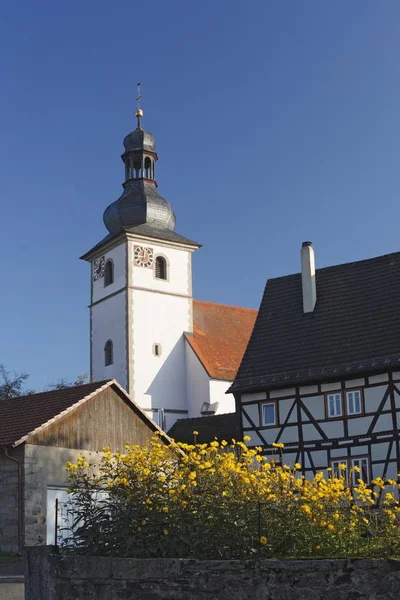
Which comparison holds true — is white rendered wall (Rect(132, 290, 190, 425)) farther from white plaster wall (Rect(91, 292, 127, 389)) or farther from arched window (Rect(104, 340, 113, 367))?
arched window (Rect(104, 340, 113, 367))

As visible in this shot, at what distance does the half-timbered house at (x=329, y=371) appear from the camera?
26703mm

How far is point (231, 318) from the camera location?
50531 mm

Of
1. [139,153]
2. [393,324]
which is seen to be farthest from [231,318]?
[393,324]

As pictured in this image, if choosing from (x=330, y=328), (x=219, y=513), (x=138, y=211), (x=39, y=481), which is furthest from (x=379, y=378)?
(x=138, y=211)

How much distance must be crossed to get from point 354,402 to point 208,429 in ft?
33.9

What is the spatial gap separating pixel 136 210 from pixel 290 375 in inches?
878

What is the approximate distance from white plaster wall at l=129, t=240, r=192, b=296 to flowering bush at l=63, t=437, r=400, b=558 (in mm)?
34070

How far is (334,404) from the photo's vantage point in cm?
2770

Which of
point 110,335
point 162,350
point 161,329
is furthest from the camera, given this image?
point 110,335

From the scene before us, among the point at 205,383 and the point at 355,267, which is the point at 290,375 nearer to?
the point at 355,267

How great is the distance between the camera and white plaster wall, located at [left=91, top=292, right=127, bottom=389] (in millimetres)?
45219

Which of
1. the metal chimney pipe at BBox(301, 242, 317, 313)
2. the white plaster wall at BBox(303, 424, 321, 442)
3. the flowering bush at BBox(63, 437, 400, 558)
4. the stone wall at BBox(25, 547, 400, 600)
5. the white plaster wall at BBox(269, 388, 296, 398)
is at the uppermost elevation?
the metal chimney pipe at BBox(301, 242, 317, 313)

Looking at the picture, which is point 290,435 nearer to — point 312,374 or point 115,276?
point 312,374

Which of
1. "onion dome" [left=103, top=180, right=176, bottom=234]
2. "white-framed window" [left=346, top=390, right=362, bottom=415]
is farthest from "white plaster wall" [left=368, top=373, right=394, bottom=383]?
"onion dome" [left=103, top=180, right=176, bottom=234]
